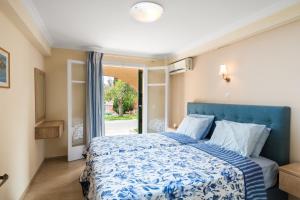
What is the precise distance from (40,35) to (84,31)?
2.19 feet

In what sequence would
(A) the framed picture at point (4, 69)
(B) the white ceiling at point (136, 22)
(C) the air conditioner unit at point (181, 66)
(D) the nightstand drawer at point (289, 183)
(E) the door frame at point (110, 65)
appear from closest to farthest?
1. (D) the nightstand drawer at point (289, 183)
2. (A) the framed picture at point (4, 69)
3. (B) the white ceiling at point (136, 22)
4. (E) the door frame at point (110, 65)
5. (C) the air conditioner unit at point (181, 66)

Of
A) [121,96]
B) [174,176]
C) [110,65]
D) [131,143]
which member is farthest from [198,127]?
[121,96]

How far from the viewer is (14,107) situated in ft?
7.19

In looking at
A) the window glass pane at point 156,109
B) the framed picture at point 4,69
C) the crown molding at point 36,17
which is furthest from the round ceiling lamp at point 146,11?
the window glass pane at point 156,109

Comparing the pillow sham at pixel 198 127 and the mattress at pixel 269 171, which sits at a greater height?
the pillow sham at pixel 198 127

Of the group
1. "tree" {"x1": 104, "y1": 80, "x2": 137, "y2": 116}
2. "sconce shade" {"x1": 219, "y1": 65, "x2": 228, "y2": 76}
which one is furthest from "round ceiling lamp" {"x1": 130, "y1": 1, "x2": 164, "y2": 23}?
"tree" {"x1": 104, "y1": 80, "x2": 137, "y2": 116}

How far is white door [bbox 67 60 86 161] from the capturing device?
374 centimetres

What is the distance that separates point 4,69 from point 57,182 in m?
1.88

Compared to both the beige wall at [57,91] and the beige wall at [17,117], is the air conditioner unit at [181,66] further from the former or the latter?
the beige wall at [17,117]

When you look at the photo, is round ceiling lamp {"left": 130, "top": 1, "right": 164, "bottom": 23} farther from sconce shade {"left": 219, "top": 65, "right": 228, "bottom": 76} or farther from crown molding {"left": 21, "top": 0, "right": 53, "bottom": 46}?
sconce shade {"left": 219, "top": 65, "right": 228, "bottom": 76}

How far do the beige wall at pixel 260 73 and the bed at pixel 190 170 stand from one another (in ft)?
0.52

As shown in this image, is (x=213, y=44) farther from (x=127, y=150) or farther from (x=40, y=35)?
(x=40, y=35)

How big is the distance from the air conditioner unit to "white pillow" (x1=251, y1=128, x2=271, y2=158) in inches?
80.6

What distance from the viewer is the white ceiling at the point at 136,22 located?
6.92 ft
